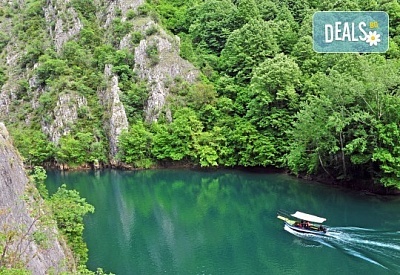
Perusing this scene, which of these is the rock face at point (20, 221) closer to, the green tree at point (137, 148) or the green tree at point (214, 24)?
the green tree at point (137, 148)

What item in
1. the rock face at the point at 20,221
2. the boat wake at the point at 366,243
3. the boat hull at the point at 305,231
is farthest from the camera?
the boat hull at the point at 305,231

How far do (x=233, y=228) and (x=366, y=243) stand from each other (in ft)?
30.7

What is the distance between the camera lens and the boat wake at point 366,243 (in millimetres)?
26594

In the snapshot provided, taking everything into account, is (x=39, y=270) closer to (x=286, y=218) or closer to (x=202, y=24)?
(x=286, y=218)

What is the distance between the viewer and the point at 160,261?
28.6 meters

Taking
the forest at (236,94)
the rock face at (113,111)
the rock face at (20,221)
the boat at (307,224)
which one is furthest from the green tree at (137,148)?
the rock face at (20,221)

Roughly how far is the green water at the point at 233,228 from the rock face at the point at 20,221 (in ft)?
26.2

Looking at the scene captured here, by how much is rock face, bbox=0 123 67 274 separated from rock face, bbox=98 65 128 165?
38.7 m

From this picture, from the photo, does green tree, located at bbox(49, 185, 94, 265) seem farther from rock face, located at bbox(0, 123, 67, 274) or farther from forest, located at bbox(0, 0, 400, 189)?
forest, located at bbox(0, 0, 400, 189)

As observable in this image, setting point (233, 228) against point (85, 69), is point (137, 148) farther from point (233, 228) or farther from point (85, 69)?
point (233, 228)

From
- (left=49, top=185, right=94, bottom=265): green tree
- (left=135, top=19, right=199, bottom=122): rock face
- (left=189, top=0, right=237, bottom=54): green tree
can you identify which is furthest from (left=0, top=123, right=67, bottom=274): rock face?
(left=189, top=0, right=237, bottom=54): green tree

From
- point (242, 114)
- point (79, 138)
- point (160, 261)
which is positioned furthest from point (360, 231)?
point (79, 138)

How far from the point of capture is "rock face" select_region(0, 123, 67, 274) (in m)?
16.4

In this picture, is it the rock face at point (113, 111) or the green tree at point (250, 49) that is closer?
the green tree at point (250, 49)
